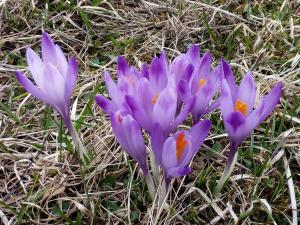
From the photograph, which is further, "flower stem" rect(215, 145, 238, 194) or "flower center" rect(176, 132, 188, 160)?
"flower stem" rect(215, 145, 238, 194)

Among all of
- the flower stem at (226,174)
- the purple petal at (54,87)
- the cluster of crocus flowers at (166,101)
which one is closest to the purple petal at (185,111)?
the cluster of crocus flowers at (166,101)

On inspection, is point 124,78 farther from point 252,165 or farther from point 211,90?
point 252,165

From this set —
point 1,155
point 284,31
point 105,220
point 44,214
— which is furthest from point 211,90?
point 284,31

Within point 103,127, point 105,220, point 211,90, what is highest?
point 211,90

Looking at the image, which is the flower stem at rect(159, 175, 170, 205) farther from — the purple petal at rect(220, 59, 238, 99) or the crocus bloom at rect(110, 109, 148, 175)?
the purple petal at rect(220, 59, 238, 99)

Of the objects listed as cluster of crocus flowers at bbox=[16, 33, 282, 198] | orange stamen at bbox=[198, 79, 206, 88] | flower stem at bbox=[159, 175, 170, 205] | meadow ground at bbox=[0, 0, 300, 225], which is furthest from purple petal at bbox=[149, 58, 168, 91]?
meadow ground at bbox=[0, 0, 300, 225]
